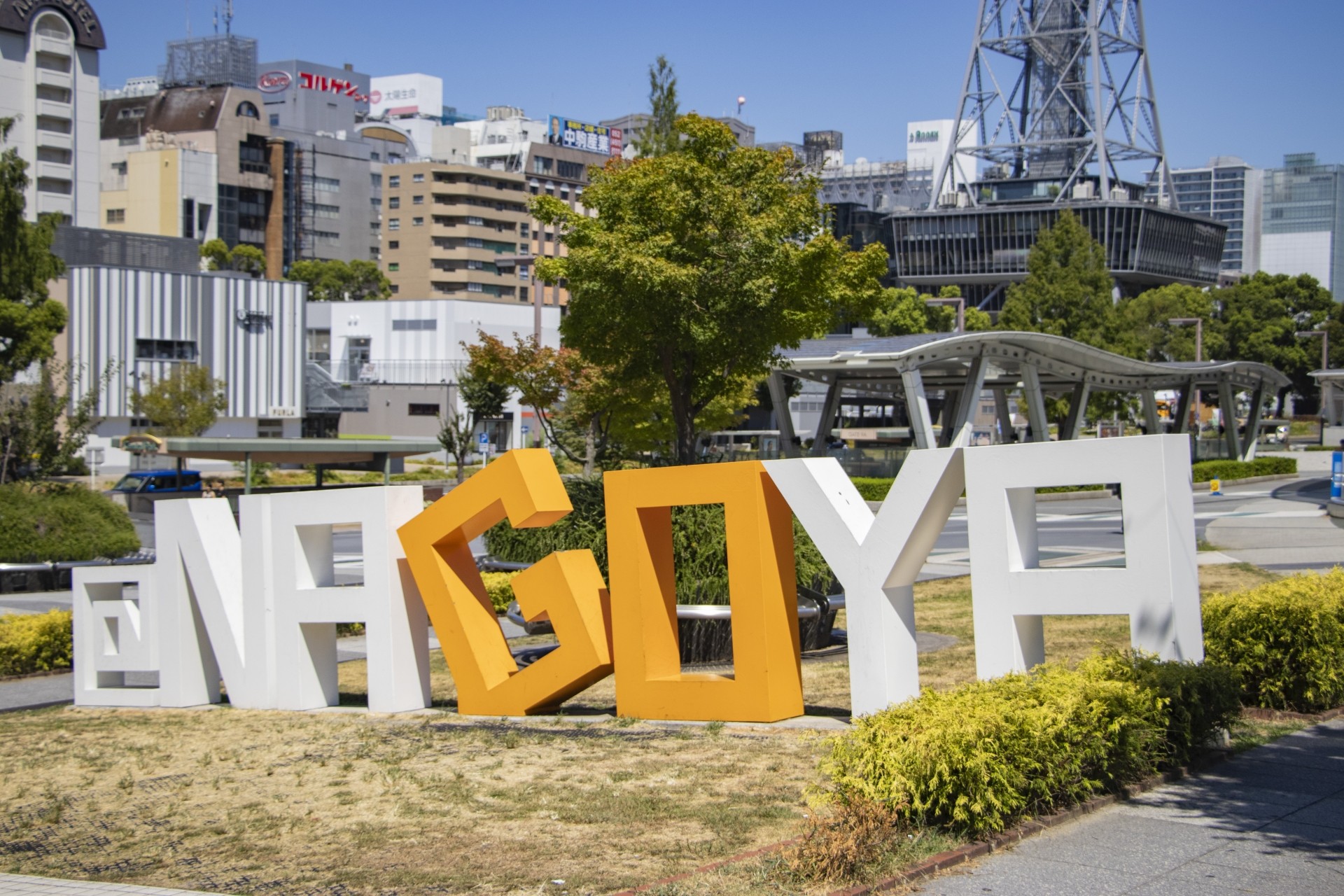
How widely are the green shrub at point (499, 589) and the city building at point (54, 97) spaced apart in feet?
254

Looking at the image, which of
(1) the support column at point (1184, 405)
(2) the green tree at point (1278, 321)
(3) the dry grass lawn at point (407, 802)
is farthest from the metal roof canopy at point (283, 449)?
(2) the green tree at point (1278, 321)

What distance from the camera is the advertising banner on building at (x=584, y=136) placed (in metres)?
133

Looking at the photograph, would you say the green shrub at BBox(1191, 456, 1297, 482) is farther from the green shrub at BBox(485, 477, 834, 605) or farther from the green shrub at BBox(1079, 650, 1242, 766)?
the green shrub at BBox(1079, 650, 1242, 766)

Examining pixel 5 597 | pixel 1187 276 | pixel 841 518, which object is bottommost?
pixel 5 597

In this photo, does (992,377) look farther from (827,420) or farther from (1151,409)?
(1151,409)

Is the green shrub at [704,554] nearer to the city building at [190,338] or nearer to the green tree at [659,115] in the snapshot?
the green tree at [659,115]

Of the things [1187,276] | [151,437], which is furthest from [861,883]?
[1187,276]

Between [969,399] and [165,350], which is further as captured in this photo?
[165,350]

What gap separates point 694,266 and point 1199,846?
1795cm

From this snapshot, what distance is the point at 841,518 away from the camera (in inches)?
396

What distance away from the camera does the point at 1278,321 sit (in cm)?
9788

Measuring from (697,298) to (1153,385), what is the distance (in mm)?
39800

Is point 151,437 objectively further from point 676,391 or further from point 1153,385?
point 1153,385

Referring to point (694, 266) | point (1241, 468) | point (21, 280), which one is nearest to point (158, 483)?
point (21, 280)
